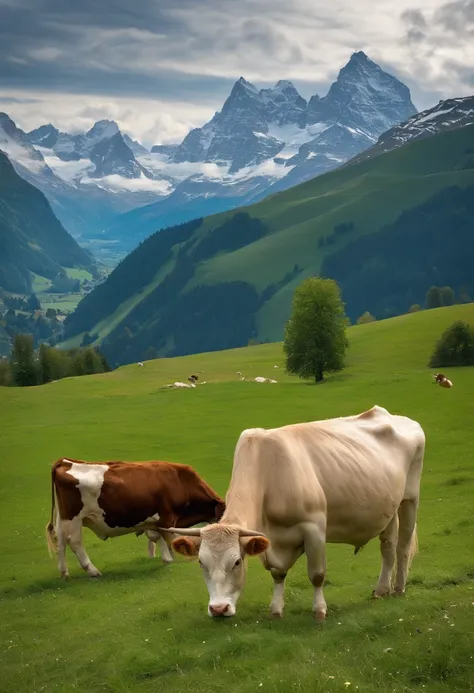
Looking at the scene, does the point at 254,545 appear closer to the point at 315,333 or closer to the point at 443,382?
the point at 443,382

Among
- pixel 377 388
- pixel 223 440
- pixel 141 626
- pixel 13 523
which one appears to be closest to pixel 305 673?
pixel 141 626

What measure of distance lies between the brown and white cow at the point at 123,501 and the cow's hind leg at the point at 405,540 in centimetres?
636

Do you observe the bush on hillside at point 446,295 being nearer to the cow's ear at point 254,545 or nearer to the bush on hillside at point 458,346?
the bush on hillside at point 458,346

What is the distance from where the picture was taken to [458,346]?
76500 mm

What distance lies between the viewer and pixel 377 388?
199 ft

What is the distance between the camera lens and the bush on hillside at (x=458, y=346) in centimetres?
7556

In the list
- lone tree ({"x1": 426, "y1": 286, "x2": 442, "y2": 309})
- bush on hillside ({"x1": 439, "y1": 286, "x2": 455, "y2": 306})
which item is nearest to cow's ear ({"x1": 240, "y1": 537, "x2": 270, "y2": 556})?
lone tree ({"x1": 426, "y1": 286, "x2": 442, "y2": 309})

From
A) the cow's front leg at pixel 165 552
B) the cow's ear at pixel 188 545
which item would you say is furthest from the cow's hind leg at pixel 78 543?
the cow's ear at pixel 188 545

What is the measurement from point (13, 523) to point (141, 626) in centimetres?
1643

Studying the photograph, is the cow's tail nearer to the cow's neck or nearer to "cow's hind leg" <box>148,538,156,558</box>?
"cow's hind leg" <box>148,538,156,558</box>

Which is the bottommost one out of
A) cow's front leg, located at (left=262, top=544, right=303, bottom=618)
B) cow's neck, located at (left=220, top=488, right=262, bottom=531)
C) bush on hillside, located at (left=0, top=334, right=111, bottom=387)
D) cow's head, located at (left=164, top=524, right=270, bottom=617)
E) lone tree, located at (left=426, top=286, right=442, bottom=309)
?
bush on hillside, located at (left=0, top=334, right=111, bottom=387)

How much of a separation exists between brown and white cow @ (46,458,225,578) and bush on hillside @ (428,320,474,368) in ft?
193

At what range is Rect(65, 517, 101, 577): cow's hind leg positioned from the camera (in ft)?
67.7

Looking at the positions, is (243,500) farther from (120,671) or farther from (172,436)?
(172,436)
